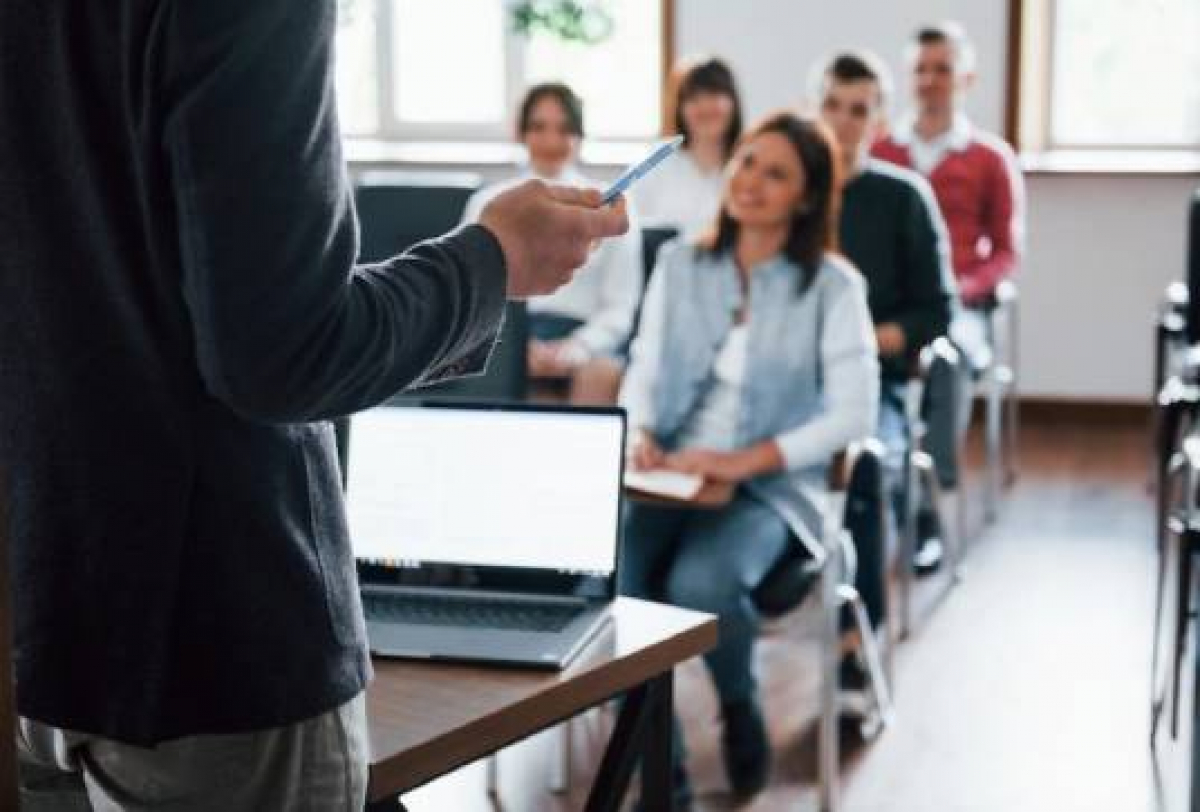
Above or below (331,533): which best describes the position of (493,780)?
below

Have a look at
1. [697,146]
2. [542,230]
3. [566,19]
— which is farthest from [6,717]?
[566,19]

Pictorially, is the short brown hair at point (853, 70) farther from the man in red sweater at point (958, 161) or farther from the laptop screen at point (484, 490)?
the laptop screen at point (484, 490)

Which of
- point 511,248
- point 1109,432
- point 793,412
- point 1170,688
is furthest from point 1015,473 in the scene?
point 511,248

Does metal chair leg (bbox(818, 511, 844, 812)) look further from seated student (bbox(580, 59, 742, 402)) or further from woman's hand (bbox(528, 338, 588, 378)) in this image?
seated student (bbox(580, 59, 742, 402))

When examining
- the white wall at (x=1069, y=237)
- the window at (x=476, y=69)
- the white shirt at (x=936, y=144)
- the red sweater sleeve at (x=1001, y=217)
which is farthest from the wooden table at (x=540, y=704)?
the window at (x=476, y=69)

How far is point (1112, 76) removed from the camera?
693cm

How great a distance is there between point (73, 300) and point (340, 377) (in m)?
0.18

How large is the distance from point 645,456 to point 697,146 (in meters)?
2.25

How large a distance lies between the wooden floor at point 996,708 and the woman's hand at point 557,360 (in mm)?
837

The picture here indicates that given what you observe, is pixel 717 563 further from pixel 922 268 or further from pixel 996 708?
pixel 922 268

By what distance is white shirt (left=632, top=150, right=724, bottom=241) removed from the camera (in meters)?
5.51

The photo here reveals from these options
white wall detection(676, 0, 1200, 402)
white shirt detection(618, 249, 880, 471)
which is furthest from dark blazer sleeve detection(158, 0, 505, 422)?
white wall detection(676, 0, 1200, 402)

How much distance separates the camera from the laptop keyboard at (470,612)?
71.2 inches

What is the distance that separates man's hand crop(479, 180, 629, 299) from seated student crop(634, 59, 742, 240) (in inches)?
162
